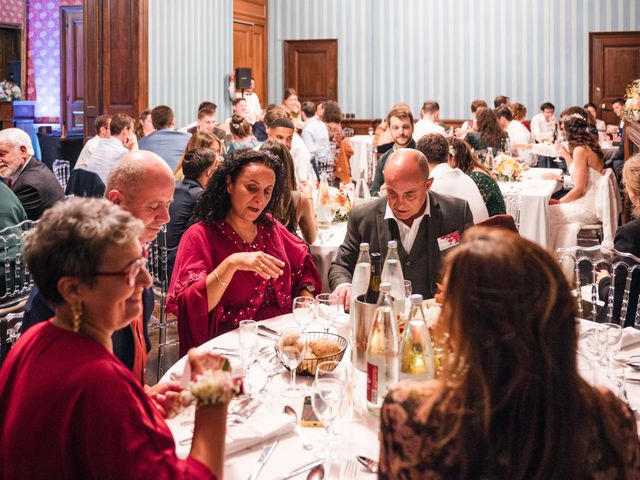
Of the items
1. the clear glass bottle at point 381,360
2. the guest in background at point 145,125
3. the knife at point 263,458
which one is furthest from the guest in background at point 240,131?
the knife at point 263,458

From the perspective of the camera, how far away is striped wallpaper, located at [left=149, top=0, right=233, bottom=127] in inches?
413

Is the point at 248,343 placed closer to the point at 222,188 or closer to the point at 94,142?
the point at 222,188

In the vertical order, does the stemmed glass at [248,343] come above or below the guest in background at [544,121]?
below

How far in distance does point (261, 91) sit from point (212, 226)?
12.9 m

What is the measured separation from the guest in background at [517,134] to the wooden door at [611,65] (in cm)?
361

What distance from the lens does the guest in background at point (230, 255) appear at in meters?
2.89

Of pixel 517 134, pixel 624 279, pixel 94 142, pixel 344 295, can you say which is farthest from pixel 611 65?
pixel 344 295

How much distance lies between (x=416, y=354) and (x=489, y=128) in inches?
304

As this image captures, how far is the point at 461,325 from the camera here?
1246mm

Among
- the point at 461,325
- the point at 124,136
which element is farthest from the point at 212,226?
the point at 124,136

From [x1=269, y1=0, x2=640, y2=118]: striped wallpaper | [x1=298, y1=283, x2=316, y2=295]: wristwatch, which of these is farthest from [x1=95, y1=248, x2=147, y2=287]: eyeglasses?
[x1=269, y1=0, x2=640, y2=118]: striped wallpaper

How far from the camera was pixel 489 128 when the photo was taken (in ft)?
30.1

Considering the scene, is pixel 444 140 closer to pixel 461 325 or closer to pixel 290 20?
pixel 461 325

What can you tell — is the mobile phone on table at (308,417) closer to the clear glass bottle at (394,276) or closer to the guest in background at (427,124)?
the clear glass bottle at (394,276)
